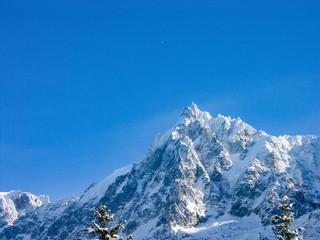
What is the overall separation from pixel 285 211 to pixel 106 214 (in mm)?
17550

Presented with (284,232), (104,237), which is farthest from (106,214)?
(284,232)

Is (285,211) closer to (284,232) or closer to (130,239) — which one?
(284,232)

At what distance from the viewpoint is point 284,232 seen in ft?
140

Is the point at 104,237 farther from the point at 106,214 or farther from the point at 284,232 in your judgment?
the point at 284,232

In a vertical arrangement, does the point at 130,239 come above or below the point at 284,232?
above

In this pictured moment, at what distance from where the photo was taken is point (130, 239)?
141ft

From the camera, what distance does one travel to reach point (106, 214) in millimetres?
41281

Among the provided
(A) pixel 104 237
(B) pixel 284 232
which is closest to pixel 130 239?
(A) pixel 104 237

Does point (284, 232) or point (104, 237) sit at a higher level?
point (104, 237)

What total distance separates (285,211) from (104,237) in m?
17.8

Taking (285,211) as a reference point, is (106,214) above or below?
above

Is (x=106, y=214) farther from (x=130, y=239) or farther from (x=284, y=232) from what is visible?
(x=284, y=232)

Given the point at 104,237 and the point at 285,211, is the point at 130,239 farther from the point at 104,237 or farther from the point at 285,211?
the point at 285,211

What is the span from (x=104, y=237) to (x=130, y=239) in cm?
305
